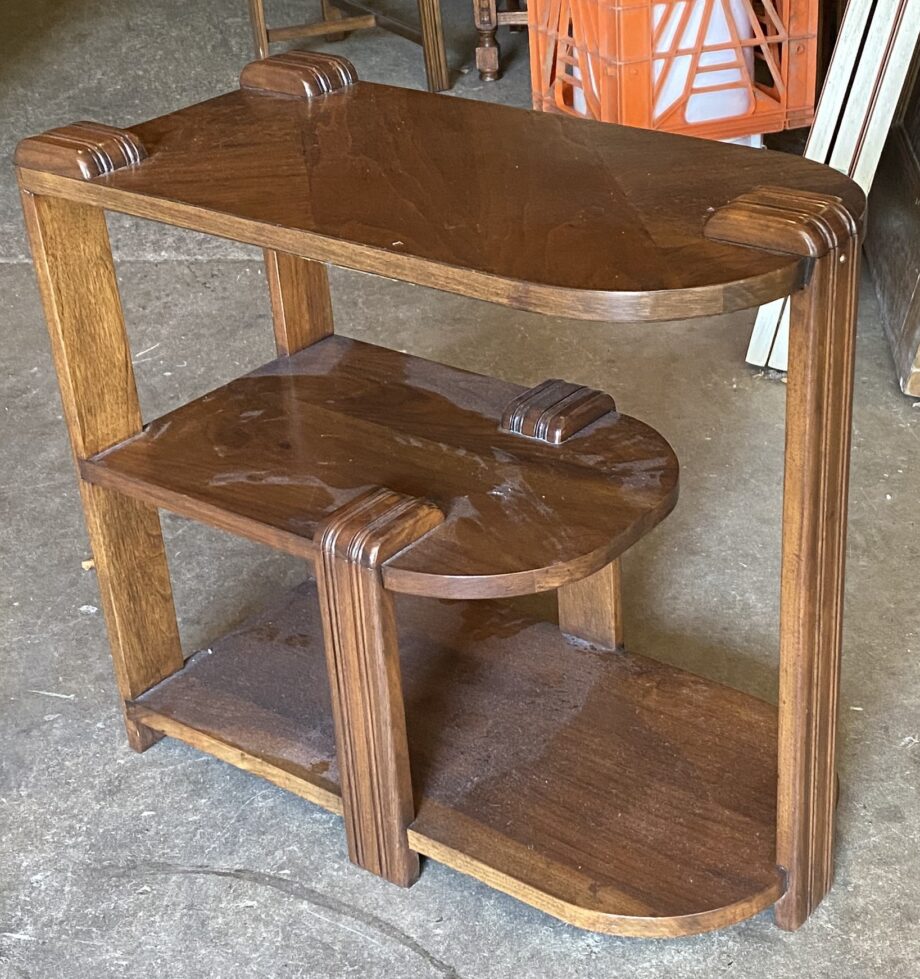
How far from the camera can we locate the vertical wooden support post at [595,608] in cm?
189

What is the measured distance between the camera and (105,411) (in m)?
1.83

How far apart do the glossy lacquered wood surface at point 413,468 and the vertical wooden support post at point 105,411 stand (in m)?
0.05

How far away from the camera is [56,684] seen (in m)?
2.17

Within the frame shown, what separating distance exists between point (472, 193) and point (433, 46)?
310cm

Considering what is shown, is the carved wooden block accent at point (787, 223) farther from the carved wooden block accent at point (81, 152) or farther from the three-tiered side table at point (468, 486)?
the carved wooden block accent at point (81, 152)

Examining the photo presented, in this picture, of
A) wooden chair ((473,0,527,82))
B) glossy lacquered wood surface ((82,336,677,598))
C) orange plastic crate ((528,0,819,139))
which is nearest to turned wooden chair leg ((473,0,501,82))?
wooden chair ((473,0,527,82))

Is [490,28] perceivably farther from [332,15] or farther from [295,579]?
[295,579]

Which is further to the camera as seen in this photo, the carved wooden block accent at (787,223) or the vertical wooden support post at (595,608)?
the vertical wooden support post at (595,608)

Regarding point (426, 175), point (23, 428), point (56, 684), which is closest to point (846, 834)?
point (426, 175)

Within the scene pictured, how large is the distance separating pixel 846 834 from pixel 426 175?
968mm

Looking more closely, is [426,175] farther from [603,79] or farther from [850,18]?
[850,18]

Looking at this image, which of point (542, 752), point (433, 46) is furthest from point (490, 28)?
point (542, 752)

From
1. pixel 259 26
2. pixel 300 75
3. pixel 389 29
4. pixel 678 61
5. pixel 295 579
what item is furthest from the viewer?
pixel 389 29

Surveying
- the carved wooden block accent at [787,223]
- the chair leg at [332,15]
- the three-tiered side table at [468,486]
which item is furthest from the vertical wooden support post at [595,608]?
the chair leg at [332,15]
